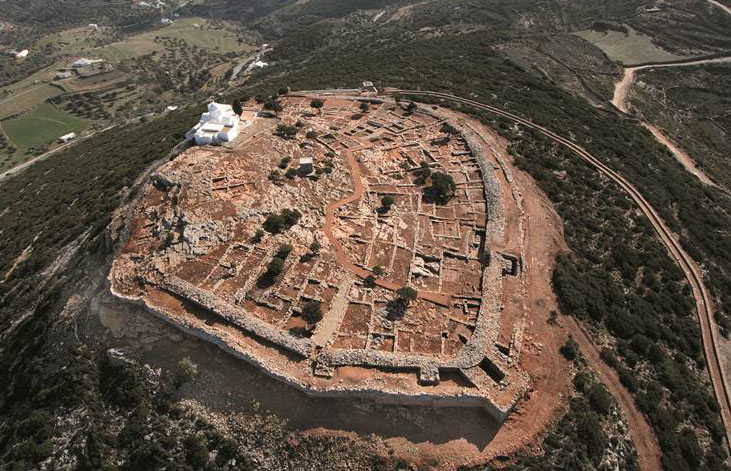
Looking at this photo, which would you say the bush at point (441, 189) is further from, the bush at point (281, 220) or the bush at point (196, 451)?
the bush at point (196, 451)

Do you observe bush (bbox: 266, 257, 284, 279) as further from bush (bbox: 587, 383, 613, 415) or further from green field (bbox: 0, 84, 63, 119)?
green field (bbox: 0, 84, 63, 119)

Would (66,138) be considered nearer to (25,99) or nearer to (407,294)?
(25,99)

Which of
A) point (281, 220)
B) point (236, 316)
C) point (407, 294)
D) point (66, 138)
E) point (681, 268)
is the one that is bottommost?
point (66, 138)

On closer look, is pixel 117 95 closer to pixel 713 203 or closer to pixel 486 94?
pixel 486 94

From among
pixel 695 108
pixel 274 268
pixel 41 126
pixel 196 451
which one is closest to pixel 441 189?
pixel 274 268

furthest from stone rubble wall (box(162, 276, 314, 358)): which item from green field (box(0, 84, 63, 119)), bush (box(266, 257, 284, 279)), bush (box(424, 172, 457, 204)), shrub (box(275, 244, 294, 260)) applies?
green field (box(0, 84, 63, 119))

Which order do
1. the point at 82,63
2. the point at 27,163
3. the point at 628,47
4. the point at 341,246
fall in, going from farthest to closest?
1. the point at 82,63
2. the point at 628,47
3. the point at 27,163
4. the point at 341,246

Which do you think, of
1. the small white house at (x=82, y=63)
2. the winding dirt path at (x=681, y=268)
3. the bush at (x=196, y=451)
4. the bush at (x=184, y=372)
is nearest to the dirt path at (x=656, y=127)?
the winding dirt path at (x=681, y=268)
